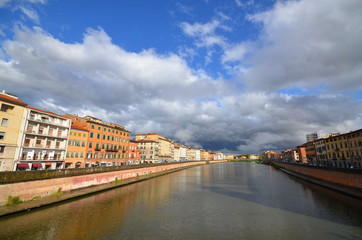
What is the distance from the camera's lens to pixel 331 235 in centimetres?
1673

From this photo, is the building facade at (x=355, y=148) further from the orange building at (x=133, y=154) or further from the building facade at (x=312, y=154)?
the orange building at (x=133, y=154)

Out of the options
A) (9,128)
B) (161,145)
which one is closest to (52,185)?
(9,128)

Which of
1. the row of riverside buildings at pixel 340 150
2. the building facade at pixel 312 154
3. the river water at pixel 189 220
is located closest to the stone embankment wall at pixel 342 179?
the river water at pixel 189 220

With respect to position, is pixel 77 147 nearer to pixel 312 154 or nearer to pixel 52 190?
pixel 52 190

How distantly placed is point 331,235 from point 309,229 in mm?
1810

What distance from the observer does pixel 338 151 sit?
224 feet

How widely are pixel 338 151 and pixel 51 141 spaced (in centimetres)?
9517

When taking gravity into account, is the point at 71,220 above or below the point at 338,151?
below

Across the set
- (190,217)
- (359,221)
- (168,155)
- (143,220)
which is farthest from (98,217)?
(168,155)

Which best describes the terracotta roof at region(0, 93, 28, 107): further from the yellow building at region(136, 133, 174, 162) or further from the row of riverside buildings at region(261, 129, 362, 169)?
the row of riverside buildings at region(261, 129, 362, 169)

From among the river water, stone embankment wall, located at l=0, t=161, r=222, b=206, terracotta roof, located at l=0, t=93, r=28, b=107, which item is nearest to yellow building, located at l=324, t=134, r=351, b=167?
the river water

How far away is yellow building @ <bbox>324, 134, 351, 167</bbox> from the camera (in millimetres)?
63603

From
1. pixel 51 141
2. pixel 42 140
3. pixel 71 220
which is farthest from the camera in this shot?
pixel 51 141

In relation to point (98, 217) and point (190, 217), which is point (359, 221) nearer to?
point (190, 217)
